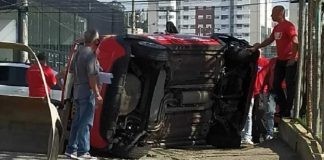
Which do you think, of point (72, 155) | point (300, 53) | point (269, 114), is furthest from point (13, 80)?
point (300, 53)

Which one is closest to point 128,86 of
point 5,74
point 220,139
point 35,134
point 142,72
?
point 142,72

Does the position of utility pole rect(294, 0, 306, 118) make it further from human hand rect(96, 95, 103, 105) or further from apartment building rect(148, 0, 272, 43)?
apartment building rect(148, 0, 272, 43)

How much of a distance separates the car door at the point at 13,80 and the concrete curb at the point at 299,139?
783cm

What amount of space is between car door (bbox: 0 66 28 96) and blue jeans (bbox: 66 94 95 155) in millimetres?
7328

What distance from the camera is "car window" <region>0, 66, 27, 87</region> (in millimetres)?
14883

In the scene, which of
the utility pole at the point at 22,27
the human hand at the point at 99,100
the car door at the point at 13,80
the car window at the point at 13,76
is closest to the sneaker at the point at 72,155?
the human hand at the point at 99,100

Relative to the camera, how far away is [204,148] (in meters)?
8.90

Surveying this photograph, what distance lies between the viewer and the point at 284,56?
28.7 feet

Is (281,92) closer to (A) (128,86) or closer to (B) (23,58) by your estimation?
(A) (128,86)

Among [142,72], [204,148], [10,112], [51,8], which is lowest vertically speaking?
[204,148]

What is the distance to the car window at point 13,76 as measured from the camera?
48.8 feet

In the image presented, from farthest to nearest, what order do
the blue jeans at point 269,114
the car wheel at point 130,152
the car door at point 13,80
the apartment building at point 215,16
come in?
the apartment building at point 215,16 → the car door at point 13,80 → the blue jeans at point 269,114 → the car wheel at point 130,152

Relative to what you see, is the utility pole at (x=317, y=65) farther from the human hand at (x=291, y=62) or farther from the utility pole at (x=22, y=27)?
the utility pole at (x=22, y=27)

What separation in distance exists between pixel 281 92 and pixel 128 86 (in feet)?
7.97
